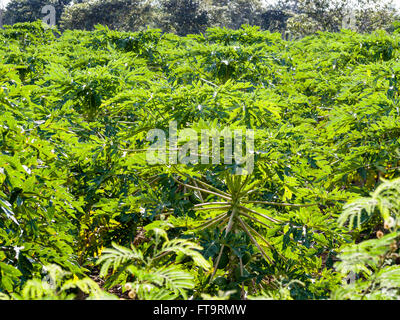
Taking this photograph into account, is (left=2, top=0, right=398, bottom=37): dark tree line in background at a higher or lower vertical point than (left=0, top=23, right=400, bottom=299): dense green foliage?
higher

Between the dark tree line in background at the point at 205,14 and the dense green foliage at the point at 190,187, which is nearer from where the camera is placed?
the dense green foliage at the point at 190,187

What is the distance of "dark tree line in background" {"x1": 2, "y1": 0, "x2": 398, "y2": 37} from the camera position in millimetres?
23391

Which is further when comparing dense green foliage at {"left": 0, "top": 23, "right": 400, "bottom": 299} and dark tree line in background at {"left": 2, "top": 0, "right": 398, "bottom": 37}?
dark tree line in background at {"left": 2, "top": 0, "right": 398, "bottom": 37}

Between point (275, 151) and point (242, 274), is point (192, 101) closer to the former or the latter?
point (275, 151)

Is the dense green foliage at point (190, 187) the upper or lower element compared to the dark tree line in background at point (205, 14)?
lower

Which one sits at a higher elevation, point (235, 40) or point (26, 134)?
point (235, 40)

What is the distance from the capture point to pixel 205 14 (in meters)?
31.3

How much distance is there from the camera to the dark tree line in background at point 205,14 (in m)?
23.4

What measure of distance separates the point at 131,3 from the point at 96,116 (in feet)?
102

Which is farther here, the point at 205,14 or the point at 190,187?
the point at 205,14

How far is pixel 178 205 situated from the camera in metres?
3.29

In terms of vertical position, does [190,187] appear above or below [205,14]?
below
